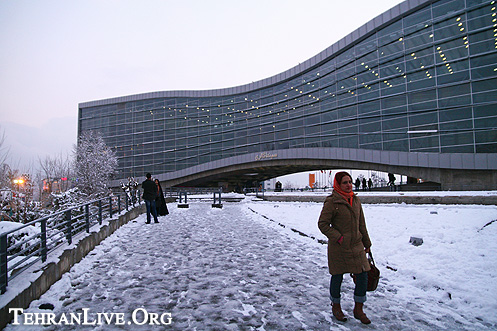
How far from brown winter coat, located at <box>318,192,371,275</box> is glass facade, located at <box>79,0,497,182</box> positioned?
3217 cm

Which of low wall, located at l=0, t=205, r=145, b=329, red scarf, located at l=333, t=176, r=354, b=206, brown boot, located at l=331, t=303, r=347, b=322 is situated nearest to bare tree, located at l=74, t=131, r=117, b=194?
low wall, located at l=0, t=205, r=145, b=329

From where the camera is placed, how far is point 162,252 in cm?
708

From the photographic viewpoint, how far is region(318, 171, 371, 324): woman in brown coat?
3.38 metres

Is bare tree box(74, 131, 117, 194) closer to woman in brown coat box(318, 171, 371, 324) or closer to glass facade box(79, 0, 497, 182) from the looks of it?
glass facade box(79, 0, 497, 182)

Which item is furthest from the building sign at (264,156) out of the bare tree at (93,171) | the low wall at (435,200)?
the low wall at (435,200)

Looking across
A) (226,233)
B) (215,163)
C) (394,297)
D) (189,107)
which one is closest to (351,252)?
(394,297)

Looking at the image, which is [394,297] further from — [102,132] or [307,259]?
[102,132]

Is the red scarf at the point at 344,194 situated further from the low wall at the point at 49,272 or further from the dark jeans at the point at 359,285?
the low wall at the point at 49,272

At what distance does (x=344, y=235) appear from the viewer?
340cm

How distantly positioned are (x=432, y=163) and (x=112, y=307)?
111 feet

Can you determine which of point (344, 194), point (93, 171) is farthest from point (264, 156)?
point (344, 194)

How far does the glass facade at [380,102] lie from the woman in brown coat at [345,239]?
32.1 m

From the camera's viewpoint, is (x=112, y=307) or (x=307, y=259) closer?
(x=112, y=307)

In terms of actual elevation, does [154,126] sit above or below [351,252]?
above
